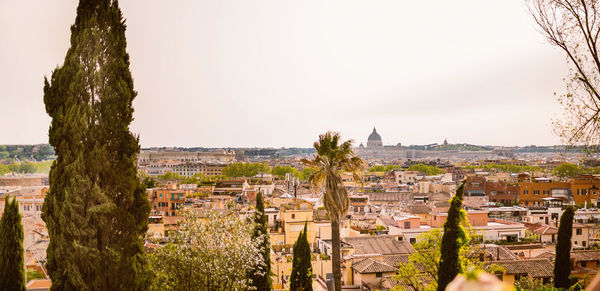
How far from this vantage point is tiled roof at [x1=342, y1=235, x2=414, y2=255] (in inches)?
776

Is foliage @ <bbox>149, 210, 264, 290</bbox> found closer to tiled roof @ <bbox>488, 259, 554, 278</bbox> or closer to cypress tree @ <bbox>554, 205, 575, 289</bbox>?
cypress tree @ <bbox>554, 205, 575, 289</bbox>

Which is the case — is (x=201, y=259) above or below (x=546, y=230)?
above

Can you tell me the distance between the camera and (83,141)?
24.2 ft

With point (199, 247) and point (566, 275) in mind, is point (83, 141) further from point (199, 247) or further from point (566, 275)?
point (566, 275)

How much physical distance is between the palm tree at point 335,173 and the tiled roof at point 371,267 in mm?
6210

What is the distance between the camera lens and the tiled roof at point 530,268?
1631 centimetres

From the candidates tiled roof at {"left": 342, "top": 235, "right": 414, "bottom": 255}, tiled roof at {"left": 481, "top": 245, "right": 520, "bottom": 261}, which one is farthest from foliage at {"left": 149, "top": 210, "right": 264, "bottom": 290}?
tiled roof at {"left": 481, "top": 245, "right": 520, "bottom": 261}

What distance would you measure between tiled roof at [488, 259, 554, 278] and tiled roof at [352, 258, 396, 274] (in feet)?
13.9

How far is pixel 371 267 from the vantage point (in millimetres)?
15961

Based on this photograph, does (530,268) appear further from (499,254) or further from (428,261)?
(428,261)

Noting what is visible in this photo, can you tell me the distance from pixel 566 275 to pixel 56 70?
14767mm

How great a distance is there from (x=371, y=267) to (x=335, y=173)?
24.7ft

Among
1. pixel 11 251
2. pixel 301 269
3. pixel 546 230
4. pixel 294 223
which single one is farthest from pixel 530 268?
pixel 11 251

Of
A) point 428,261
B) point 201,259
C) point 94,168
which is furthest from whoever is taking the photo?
point 428,261
